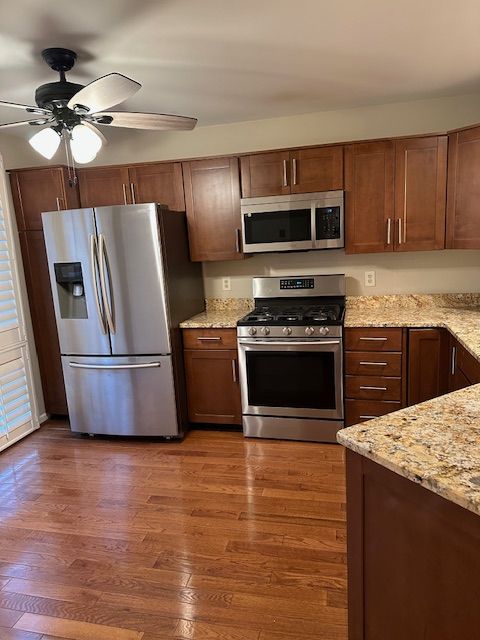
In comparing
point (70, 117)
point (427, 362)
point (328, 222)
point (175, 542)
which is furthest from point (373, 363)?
point (70, 117)

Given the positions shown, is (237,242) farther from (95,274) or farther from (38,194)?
(38,194)

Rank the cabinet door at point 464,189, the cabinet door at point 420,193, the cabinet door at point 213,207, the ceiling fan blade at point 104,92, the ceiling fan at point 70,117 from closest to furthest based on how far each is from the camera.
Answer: the ceiling fan blade at point 104,92, the ceiling fan at point 70,117, the cabinet door at point 464,189, the cabinet door at point 420,193, the cabinet door at point 213,207

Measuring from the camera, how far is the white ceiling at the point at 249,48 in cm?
173

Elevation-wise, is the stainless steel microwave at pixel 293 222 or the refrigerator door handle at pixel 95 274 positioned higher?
the stainless steel microwave at pixel 293 222

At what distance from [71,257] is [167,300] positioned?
2.55 feet

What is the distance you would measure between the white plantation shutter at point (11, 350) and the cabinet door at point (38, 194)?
0.09 meters

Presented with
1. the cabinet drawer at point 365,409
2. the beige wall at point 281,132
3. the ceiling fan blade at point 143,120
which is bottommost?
the cabinet drawer at point 365,409

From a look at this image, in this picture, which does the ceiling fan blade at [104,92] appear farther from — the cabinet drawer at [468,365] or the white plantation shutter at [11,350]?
the cabinet drawer at [468,365]

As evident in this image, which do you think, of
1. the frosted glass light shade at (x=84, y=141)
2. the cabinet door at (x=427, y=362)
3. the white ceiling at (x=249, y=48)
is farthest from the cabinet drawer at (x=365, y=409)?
the frosted glass light shade at (x=84, y=141)

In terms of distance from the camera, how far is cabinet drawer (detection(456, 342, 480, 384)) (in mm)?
2181

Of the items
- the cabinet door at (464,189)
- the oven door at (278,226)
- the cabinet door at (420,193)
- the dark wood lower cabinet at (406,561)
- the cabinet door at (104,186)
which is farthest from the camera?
the cabinet door at (104,186)

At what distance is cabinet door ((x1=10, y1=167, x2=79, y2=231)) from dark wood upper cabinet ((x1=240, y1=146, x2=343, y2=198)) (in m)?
1.39

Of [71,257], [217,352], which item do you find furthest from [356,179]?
[71,257]

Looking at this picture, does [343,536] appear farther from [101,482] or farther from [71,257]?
[71,257]
